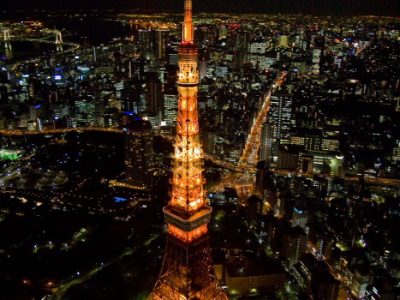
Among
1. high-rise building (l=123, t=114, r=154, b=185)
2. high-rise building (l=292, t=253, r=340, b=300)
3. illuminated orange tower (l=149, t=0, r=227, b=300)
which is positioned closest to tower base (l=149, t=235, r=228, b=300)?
illuminated orange tower (l=149, t=0, r=227, b=300)

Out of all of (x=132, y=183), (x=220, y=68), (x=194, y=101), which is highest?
(x=194, y=101)

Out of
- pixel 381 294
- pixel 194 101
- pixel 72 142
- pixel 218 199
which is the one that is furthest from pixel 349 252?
pixel 72 142

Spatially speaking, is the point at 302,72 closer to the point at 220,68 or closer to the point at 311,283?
the point at 220,68

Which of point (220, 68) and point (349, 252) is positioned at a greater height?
point (220, 68)

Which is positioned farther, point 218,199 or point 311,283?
point 218,199

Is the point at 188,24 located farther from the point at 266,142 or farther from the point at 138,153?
the point at 266,142

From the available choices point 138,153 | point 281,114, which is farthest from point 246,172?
point 281,114

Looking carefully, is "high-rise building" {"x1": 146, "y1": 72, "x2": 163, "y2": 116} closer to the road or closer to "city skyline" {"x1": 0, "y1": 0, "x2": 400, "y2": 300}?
"city skyline" {"x1": 0, "y1": 0, "x2": 400, "y2": 300}
